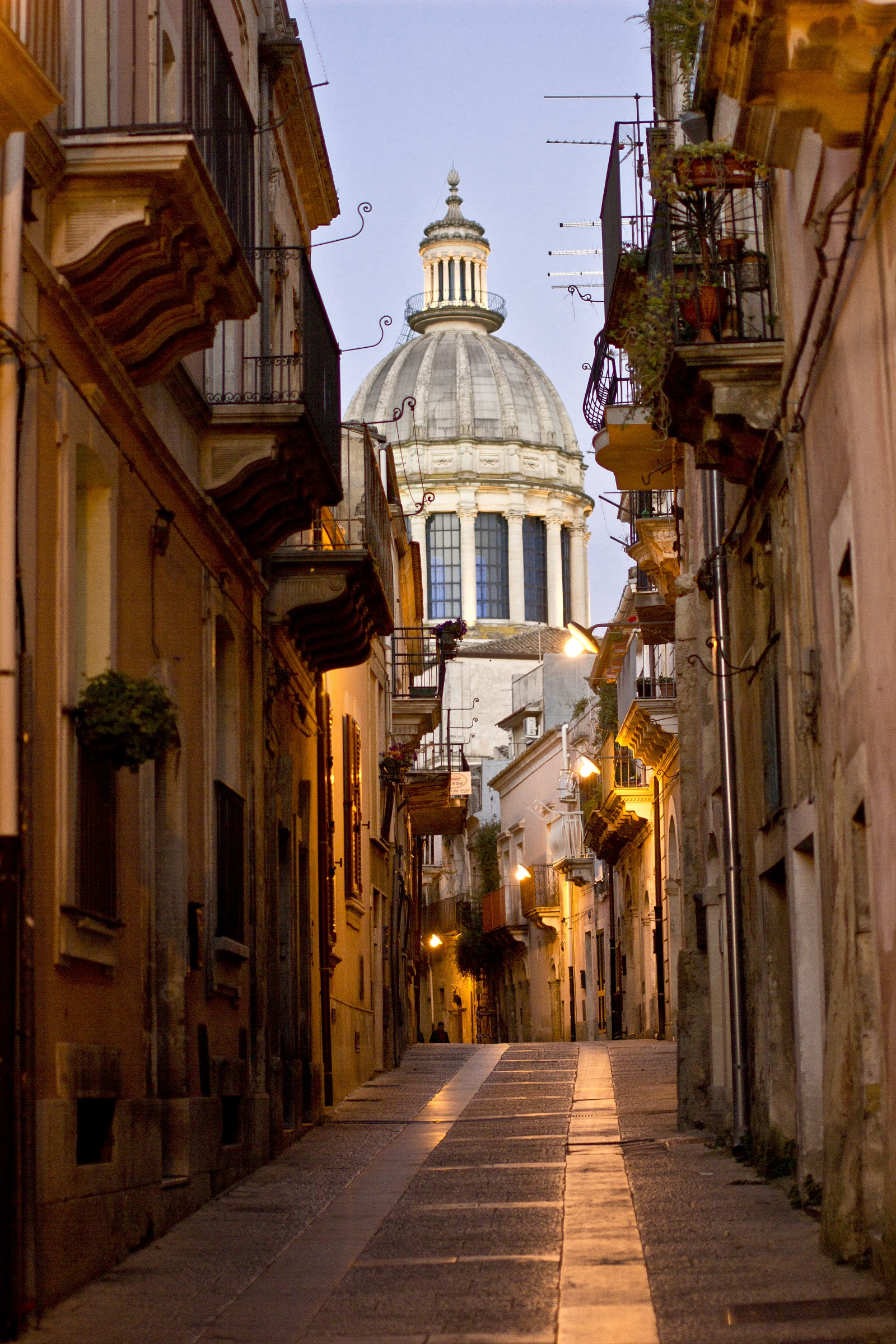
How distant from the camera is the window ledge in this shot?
12945 millimetres

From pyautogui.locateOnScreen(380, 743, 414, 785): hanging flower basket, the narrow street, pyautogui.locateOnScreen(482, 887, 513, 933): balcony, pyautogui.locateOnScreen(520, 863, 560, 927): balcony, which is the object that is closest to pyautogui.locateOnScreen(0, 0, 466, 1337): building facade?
the narrow street

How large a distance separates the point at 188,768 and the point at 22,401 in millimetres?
4421

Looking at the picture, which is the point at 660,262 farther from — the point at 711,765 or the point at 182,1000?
the point at 182,1000

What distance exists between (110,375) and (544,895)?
44493mm

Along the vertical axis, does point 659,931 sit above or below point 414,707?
below

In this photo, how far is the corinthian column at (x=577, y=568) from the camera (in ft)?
290

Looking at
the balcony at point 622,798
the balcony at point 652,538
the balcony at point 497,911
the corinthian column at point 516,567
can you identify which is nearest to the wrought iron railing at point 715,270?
the balcony at point 652,538

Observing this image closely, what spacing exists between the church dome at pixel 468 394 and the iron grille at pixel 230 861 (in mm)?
70376

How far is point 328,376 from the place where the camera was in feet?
50.8

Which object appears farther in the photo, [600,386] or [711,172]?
[600,386]

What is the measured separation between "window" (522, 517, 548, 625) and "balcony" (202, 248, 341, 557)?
70.8m

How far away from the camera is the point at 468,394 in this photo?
8694 cm

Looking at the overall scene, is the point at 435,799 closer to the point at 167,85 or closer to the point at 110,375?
the point at 167,85

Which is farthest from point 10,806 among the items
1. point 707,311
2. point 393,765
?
point 393,765
